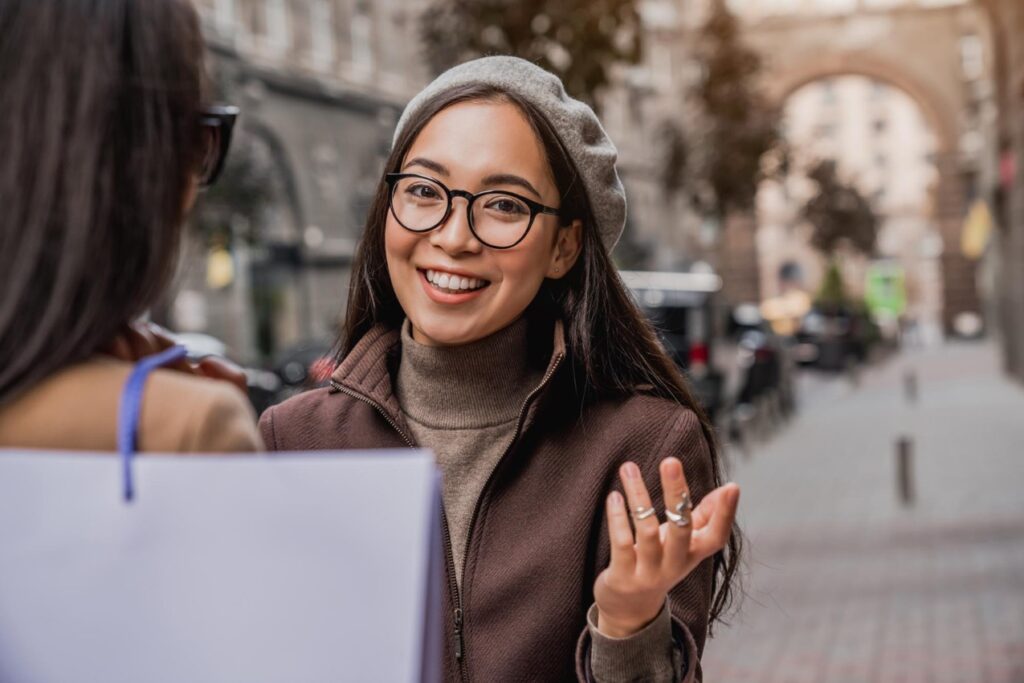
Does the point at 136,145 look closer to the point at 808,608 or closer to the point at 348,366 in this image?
the point at 348,366

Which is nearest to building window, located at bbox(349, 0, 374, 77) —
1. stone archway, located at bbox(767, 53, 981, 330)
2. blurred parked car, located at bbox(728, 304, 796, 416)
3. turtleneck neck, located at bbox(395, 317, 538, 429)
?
blurred parked car, located at bbox(728, 304, 796, 416)

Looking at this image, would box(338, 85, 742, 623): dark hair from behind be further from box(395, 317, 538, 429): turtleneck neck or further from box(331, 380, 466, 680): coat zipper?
box(331, 380, 466, 680): coat zipper

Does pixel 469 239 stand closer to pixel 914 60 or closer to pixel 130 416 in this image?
pixel 130 416

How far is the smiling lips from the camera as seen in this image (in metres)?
2.12

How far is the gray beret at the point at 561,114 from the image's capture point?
2.15m

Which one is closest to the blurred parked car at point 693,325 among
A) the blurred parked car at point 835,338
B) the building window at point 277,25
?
the building window at point 277,25

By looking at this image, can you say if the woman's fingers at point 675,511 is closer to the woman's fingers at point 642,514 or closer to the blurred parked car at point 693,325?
the woman's fingers at point 642,514

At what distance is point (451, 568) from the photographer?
2.09 m

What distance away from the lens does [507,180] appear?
211 centimetres

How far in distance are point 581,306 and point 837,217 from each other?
42537 mm

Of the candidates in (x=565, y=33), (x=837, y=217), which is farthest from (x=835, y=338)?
(x=565, y=33)

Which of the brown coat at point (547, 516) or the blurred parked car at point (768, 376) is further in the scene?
the blurred parked car at point (768, 376)

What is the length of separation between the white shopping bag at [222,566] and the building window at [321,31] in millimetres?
28375

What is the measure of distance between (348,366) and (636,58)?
31.8ft
